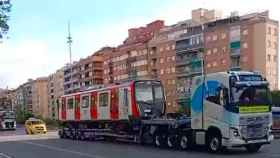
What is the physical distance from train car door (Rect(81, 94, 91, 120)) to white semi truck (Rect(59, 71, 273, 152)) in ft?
8.38

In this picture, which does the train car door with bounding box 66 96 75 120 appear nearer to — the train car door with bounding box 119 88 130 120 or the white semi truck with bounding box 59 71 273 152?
the white semi truck with bounding box 59 71 273 152

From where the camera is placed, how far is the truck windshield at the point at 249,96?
20125 mm

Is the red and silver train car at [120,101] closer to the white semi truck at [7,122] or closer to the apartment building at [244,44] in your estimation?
the white semi truck at [7,122]

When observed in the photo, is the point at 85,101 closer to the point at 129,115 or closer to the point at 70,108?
the point at 70,108

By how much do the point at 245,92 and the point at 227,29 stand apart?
7472 centimetres

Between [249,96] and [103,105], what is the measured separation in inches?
553

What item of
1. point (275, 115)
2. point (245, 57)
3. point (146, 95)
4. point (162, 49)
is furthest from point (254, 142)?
point (162, 49)

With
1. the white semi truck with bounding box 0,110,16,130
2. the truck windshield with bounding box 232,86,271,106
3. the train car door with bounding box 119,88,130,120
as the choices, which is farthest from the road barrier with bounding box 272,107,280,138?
the white semi truck with bounding box 0,110,16,130

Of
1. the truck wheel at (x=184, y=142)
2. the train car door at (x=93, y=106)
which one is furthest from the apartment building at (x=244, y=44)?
the truck wheel at (x=184, y=142)

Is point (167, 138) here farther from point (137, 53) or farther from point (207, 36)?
point (137, 53)

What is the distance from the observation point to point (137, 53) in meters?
117

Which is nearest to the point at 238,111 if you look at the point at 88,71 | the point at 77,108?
the point at 77,108

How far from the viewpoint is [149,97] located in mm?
28938

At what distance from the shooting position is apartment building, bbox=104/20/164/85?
115438 millimetres
